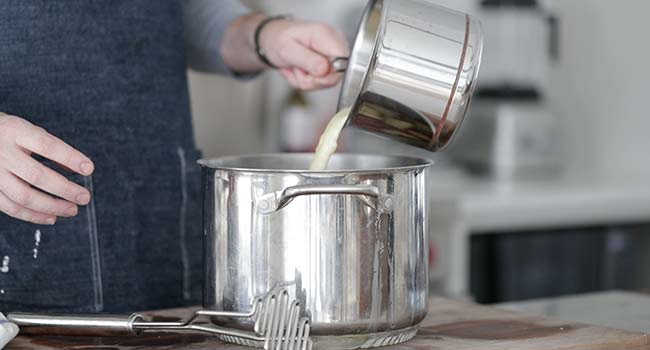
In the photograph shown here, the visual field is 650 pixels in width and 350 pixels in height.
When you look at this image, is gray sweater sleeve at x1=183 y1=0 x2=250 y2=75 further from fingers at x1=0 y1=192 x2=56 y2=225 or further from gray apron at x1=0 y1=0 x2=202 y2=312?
fingers at x1=0 y1=192 x2=56 y2=225

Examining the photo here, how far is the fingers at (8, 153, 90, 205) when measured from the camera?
0.97m

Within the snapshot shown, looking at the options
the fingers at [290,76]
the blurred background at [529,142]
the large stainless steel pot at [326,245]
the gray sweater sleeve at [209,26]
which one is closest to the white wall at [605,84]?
the blurred background at [529,142]

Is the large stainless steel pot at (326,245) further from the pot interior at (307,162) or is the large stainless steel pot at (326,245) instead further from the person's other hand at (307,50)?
the person's other hand at (307,50)

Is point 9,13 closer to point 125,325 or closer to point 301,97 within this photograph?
point 125,325

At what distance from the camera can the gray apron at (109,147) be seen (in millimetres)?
1249

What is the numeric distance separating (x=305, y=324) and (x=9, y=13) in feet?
1.85

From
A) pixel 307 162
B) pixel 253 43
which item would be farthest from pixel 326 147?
pixel 253 43

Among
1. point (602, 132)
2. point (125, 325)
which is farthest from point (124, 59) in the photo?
point (602, 132)

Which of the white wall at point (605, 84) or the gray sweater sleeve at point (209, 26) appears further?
the white wall at point (605, 84)

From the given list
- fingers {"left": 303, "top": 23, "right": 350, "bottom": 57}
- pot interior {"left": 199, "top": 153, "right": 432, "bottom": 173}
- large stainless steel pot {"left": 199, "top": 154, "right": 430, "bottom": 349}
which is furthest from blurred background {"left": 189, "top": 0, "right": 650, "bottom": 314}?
large stainless steel pot {"left": 199, "top": 154, "right": 430, "bottom": 349}

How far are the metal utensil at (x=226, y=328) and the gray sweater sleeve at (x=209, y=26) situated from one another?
58 centimetres

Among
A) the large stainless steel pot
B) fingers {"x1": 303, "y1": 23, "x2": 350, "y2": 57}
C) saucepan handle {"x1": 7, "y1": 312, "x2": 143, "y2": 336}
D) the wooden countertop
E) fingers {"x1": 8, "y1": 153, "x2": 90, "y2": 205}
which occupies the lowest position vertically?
the wooden countertop

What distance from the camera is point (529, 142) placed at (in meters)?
3.01

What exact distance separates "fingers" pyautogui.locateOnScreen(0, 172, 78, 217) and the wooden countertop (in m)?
0.13
